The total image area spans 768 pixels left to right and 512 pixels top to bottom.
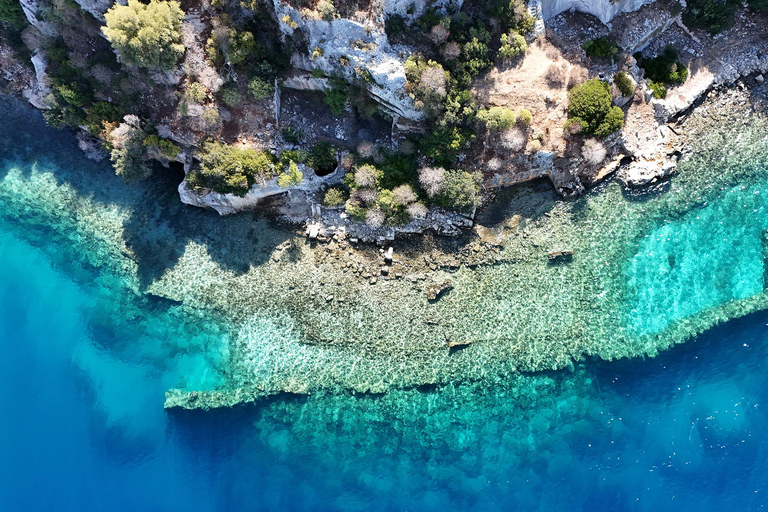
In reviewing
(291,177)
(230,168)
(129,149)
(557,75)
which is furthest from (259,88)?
(557,75)

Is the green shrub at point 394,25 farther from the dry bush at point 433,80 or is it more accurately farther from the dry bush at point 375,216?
the dry bush at point 375,216

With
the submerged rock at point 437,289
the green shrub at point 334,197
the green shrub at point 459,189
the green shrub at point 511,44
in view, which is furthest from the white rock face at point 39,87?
the green shrub at point 511,44

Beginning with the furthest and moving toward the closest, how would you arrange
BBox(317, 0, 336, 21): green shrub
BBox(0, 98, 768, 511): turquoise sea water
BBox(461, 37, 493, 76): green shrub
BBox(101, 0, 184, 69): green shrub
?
BBox(0, 98, 768, 511): turquoise sea water → BBox(461, 37, 493, 76): green shrub → BBox(101, 0, 184, 69): green shrub → BBox(317, 0, 336, 21): green shrub

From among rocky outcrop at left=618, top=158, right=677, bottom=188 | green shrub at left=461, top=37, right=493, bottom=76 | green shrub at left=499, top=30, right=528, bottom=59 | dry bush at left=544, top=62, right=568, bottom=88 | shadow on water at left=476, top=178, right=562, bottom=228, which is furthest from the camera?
shadow on water at left=476, top=178, right=562, bottom=228

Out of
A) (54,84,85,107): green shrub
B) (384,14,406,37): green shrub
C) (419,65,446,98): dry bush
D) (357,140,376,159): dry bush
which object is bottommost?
(357,140,376,159): dry bush

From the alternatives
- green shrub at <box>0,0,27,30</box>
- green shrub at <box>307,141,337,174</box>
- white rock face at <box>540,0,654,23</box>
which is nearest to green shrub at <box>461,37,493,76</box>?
white rock face at <box>540,0,654,23</box>

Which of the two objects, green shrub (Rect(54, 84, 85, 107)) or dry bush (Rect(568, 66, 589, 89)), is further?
green shrub (Rect(54, 84, 85, 107))

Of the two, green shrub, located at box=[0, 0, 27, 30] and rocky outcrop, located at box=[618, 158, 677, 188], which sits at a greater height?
green shrub, located at box=[0, 0, 27, 30]

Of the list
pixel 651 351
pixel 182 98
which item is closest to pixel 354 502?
pixel 651 351

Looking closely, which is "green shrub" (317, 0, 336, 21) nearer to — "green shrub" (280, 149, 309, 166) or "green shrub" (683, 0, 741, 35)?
"green shrub" (280, 149, 309, 166)
